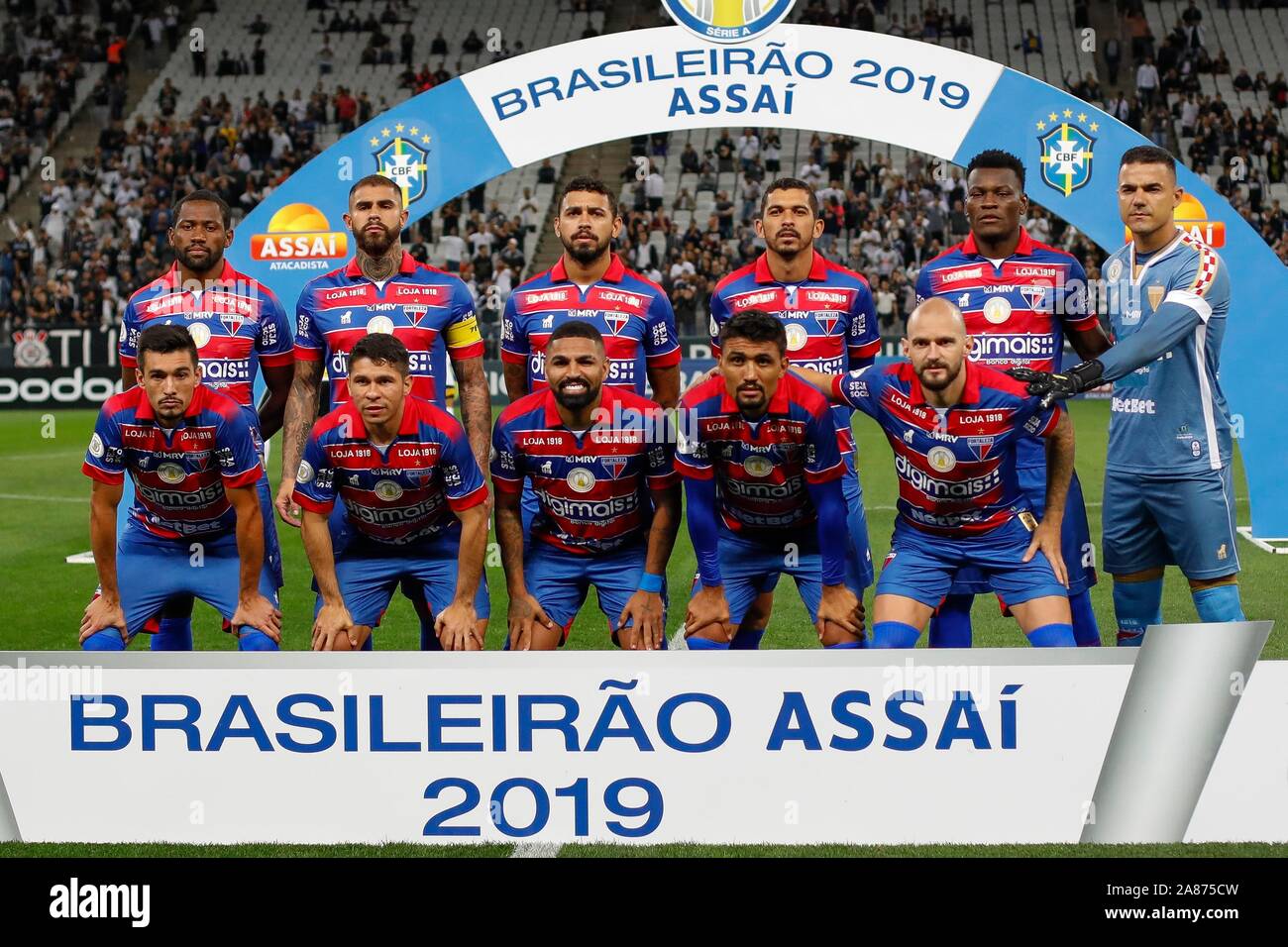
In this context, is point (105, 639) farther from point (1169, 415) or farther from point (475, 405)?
point (1169, 415)

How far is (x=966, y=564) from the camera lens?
19.0 feet

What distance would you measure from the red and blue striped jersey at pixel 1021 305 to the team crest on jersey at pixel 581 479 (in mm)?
1634

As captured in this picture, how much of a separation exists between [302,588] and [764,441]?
16.6 ft

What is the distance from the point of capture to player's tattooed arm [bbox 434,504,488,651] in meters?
5.72

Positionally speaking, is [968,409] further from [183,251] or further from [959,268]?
[183,251]

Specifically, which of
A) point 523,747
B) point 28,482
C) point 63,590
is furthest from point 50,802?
point 28,482

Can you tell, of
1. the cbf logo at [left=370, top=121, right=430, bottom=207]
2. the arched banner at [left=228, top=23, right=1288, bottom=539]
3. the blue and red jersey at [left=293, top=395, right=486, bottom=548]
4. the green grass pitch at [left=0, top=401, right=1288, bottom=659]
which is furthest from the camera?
the cbf logo at [left=370, top=121, right=430, bottom=207]

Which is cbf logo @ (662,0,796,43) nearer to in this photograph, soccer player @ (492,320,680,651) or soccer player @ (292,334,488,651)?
soccer player @ (492,320,680,651)

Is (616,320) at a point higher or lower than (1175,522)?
higher

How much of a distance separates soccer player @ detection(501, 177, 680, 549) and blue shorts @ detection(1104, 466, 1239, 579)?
2002mm

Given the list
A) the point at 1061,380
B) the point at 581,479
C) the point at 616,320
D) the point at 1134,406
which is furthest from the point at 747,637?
the point at 1134,406

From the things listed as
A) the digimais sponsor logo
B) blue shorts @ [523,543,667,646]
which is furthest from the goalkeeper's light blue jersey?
the digimais sponsor logo

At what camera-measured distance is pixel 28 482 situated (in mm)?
15055

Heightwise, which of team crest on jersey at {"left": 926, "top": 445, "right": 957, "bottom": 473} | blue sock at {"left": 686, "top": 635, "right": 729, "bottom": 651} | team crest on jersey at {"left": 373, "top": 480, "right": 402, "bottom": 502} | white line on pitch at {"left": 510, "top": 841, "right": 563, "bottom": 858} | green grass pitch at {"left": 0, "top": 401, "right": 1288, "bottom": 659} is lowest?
green grass pitch at {"left": 0, "top": 401, "right": 1288, "bottom": 659}
